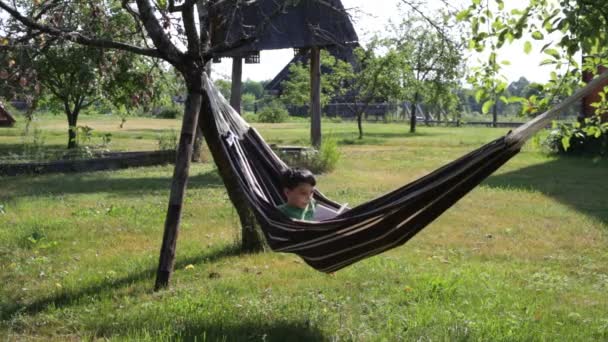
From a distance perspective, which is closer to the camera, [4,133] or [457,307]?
[457,307]

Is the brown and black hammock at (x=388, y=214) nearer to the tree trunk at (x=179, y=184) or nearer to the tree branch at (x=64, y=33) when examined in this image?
the tree trunk at (x=179, y=184)

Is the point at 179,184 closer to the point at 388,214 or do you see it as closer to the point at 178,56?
the point at 178,56

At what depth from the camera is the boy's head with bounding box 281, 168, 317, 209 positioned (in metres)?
4.67

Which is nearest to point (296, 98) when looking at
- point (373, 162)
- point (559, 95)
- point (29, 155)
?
point (373, 162)

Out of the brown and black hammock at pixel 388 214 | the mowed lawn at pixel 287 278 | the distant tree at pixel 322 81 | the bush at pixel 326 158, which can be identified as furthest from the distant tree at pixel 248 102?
the brown and black hammock at pixel 388 214

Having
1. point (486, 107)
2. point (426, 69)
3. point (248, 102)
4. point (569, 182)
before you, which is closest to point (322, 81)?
point (426, 69)

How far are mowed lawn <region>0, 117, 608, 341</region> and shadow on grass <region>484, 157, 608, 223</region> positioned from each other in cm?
10

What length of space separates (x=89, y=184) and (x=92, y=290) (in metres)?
6.13

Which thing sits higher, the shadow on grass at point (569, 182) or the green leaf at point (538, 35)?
the green leaf at point (538, 35)

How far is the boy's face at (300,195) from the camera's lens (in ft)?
15.4

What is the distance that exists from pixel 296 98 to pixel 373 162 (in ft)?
45.7

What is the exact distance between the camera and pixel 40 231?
679 centimetres

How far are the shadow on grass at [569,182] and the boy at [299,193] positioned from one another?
14.6ft

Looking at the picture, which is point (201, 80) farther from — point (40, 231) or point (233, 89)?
point (233, 89)
